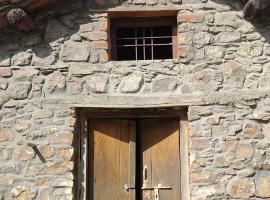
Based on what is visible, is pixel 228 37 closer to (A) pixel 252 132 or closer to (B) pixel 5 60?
(A) pixel 252 132

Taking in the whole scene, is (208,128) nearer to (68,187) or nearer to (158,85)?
(158,85)

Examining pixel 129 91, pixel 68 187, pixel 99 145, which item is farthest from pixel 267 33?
pixel 68 187

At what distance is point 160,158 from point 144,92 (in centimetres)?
75

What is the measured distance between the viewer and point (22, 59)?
588cm

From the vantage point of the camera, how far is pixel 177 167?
224 inches

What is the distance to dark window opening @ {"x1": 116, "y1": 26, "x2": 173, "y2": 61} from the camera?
6.02 metres

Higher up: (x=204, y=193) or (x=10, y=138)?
(x=10, y=138)

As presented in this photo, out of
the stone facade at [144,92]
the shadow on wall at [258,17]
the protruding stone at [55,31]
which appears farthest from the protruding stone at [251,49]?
the protruding stone at [55,31]

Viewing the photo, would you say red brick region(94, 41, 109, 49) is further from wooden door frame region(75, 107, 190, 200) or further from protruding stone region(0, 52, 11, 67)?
protruding stone region(0, 52, 11, 67)

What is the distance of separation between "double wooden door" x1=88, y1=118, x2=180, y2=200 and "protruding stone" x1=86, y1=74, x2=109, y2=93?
1.20ft

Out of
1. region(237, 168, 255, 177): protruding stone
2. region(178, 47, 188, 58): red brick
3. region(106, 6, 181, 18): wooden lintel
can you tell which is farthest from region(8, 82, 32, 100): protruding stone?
region(237, 168, 255, 177): protruding stone

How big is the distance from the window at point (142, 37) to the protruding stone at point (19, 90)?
41.3 inches

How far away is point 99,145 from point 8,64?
54.1 inches

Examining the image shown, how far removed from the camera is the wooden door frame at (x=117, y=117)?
5.62 m
